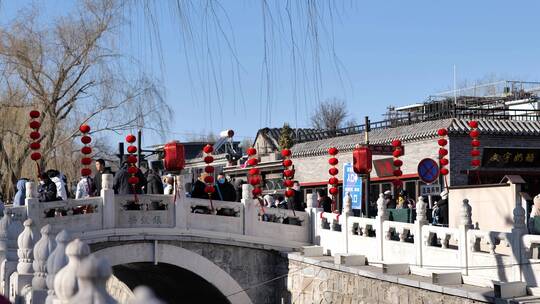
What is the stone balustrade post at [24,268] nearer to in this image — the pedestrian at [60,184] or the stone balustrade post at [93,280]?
the stone balustrade post at [93,280]

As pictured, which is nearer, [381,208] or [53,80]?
[381,208]

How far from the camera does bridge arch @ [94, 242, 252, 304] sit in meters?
14.7

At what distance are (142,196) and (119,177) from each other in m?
0.56

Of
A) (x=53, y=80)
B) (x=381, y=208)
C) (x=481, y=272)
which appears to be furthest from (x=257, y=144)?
(x=481, y=272)

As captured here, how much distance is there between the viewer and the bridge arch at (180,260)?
578 inches

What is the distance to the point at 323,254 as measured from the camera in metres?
15.7

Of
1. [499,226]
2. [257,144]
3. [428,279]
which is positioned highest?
[257,144]

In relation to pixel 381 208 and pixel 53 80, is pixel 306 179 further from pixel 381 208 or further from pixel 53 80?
pixel 381 208

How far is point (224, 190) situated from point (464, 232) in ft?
17.6

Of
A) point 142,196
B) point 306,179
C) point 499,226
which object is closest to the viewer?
point 499,226

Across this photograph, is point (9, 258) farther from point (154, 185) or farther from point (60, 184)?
point (154, 185)

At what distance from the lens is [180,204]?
14.7 meters

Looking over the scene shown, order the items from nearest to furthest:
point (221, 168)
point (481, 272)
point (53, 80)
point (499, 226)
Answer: point (481, 272) → point (499, 226) → point (53, 80) → point (221, 168)

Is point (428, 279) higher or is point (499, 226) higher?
point (499, 226)
